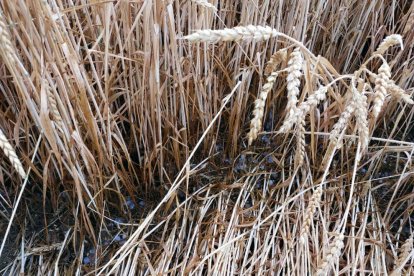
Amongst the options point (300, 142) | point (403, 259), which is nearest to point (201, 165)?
point (300, 142)

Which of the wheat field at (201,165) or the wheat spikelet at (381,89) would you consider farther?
the wheat field at (201,165)

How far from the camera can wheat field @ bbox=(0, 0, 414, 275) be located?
90 cm

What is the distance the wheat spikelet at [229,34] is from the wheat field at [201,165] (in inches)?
8.5

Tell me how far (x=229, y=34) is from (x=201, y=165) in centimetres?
49

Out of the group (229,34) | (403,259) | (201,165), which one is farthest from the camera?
(201,165)

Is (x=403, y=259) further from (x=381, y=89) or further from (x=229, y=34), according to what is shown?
(x=229, y=34)

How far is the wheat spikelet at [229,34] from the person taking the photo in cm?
59

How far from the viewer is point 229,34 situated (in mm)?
606

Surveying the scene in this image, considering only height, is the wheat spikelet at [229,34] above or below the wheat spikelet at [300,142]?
above

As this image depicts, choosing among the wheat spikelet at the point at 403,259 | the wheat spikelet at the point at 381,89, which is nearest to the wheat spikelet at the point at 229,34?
the wheat spikelet at the point at 381,89

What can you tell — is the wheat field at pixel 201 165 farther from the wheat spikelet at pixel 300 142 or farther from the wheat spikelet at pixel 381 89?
the wheat spikelet at pixel 381 89

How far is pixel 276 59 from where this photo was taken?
2.63 ft

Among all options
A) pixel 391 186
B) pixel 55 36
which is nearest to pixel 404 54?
pixel 391 186

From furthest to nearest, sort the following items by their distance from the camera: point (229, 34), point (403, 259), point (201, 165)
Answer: point (201, 165) → point (403, 259) → point (229, 34)
